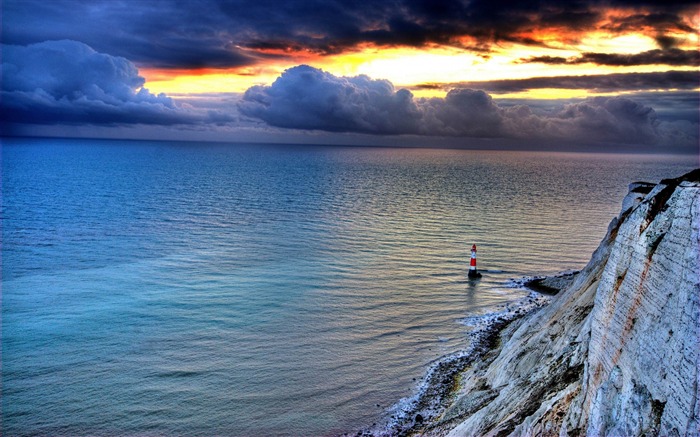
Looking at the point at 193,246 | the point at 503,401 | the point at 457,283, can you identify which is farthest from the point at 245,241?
the point at 503,401

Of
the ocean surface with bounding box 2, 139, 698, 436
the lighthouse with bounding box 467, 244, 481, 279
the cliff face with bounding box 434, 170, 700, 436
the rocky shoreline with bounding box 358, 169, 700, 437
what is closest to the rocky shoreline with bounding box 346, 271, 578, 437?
the rocky shoreline with bounding box 358, 169, 700, 437

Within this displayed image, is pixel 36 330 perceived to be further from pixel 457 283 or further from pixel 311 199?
pixel 311 199

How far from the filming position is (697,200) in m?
10.3

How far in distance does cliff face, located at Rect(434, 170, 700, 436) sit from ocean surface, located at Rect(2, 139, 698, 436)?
743cm

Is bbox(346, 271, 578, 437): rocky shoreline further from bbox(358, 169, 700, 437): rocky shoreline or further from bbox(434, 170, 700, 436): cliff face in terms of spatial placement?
bbox(434, 170, 700, 436): cliff face

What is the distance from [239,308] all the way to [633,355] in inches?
961

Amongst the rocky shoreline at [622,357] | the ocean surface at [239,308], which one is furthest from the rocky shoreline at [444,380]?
the ocean surface at [239,308]

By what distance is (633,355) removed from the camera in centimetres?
1126

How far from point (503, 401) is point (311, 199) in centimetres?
7424

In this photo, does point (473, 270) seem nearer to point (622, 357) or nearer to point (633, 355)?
point (622, 357)

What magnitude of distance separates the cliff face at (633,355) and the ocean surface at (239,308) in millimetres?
7432

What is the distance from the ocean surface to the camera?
69.9 feet

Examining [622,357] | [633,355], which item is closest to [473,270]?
[622,357]

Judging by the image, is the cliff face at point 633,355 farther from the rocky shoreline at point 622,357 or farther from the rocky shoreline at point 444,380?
the rocky shoreline at point 444,380
